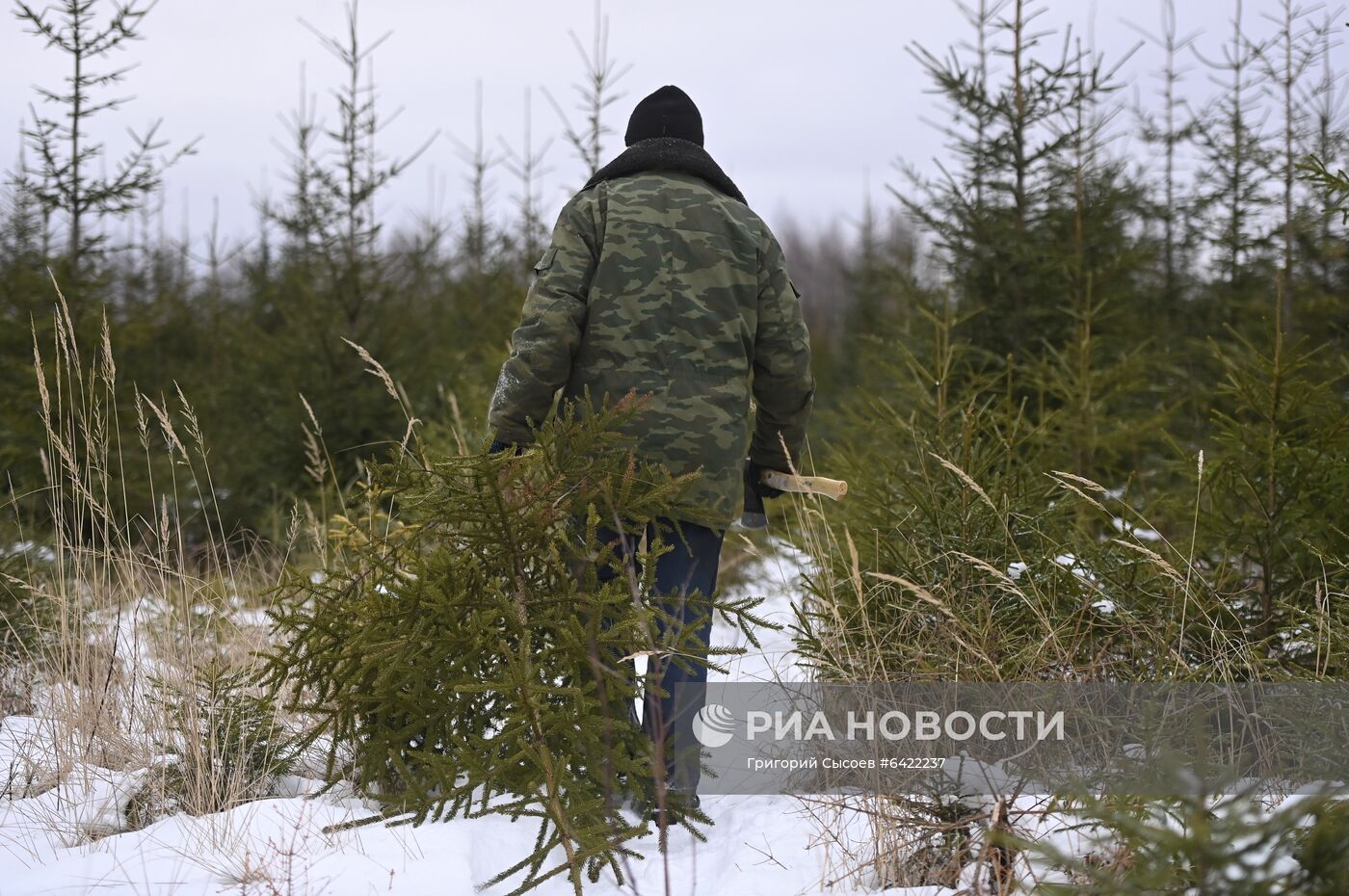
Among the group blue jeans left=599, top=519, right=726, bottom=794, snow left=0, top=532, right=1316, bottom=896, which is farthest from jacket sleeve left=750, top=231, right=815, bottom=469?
snow left=0, top=532, right=1316, bottom=896

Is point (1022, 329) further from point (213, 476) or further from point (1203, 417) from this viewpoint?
point (213, 476)

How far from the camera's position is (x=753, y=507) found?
3.34 m

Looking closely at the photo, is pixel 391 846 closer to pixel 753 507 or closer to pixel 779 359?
pixel 753 507

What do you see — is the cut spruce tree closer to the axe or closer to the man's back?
the man's back

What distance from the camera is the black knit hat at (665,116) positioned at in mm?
3129

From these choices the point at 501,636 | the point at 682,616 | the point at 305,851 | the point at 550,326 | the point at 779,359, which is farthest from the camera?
the point at 779,359

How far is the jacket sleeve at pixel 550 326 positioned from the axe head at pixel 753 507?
776 mm

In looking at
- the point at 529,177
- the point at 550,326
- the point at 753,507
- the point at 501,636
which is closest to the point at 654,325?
the point at 550,326

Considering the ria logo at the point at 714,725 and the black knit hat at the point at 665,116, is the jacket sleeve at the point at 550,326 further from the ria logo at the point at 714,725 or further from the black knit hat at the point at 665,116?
the ria logo at the point at 714,725

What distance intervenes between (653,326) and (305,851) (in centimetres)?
169

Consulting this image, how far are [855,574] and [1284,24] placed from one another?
8804mm

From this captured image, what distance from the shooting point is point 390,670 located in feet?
8.14

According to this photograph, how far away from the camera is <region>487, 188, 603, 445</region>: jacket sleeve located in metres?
2.82

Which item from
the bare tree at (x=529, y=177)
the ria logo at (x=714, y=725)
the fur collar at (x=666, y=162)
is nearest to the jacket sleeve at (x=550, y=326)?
the fur collar at (x=666, y=162)
